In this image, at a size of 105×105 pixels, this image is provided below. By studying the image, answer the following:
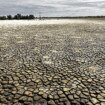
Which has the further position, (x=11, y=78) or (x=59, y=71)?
(x=59, y=71)

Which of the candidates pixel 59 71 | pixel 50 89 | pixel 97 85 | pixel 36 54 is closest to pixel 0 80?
pixel 50 89

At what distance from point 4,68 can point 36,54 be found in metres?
3.28

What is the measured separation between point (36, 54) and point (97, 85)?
562 centimetres

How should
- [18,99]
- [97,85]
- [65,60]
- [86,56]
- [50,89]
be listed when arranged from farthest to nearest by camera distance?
Result: [86,56]
[65,60]
[97,85]
[50,89]
[18,99]

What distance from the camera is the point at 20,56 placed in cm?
1180

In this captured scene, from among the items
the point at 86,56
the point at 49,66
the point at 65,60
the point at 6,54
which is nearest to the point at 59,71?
the point at 49,66

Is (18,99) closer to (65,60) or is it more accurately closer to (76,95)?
(76,95)

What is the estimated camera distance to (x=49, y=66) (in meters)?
9.92

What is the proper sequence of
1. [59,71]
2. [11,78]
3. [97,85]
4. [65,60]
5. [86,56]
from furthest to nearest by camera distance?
1. [86,56]
2. [65,60]
3. [59,71]
4. [11,78]
5. [97,85]

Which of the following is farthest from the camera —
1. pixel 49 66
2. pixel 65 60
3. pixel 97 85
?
pixel 65 60

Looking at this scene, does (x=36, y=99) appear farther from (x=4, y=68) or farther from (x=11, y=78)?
(x=4, y=68)

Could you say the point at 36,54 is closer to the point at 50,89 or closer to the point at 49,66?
the point at 49,66

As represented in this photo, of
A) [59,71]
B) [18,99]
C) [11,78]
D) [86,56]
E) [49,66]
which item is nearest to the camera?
[18,99]

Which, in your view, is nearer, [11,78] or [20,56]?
[11,78]
